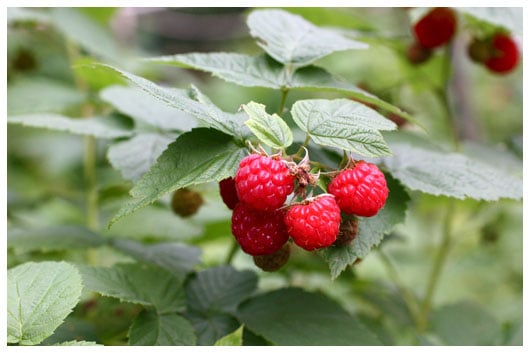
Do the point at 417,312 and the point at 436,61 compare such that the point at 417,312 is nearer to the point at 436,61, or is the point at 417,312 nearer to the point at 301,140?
the point at 436,61

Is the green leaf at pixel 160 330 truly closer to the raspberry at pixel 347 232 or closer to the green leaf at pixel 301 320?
the green leaf at pixel 301 320

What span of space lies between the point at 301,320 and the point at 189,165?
410 millimetres

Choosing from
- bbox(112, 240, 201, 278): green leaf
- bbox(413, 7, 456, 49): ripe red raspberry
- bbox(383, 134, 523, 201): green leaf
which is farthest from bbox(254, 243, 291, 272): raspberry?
bbox(413, 7, 456, 49): ripe red raspberry

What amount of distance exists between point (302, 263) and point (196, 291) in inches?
17.7

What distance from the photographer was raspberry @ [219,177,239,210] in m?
1.03

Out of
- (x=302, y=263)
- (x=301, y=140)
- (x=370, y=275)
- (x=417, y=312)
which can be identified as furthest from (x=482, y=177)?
(x=370, y=275)

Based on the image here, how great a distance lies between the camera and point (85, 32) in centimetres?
217

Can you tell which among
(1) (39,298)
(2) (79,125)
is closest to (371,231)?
(1) (39,298)

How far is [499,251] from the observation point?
2.54 m

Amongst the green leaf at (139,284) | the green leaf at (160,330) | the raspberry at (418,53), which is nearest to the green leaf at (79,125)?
the green leaf at (139,284)

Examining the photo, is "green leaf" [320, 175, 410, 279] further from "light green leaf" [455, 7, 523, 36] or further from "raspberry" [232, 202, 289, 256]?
"light green leaf" [455, 7, 523, 36]

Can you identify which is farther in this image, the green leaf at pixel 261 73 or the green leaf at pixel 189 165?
the green leaf at pixel 261 73

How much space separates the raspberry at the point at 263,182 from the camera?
0.88 m

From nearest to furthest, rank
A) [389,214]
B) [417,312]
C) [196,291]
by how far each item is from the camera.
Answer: [389,214]
[196,291]
[417,312]
